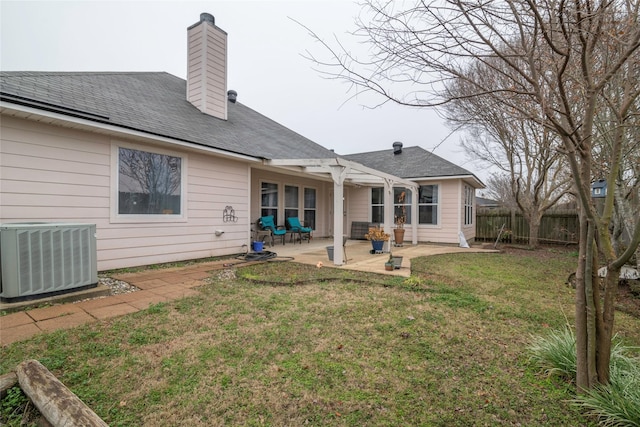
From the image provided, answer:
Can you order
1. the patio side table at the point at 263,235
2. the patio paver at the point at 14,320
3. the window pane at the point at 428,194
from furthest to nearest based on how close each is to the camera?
the window pane at the point at 428,194 → the patio side table at the point at 263,235 → the patio paver at the point at 14,320

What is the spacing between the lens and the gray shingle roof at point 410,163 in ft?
36.3

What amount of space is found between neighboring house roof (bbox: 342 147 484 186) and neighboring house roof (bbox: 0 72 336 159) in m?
3.95

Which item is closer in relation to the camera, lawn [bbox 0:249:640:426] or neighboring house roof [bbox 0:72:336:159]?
lawn [bbox 0:249:640:426]

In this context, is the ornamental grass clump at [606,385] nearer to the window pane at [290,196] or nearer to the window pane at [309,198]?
the window pane at [290,196]

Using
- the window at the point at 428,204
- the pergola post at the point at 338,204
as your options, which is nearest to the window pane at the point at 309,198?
the window at the point at 428,204

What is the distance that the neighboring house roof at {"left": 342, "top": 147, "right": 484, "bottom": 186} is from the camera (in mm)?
Result: 10969

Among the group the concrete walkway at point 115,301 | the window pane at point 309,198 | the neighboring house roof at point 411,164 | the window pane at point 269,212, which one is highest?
the neighboring house roof at point 411,164

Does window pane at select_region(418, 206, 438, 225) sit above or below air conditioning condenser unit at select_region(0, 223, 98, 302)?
above

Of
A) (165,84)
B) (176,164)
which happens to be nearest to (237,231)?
(176,164)

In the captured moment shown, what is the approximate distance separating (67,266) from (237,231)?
3.96m

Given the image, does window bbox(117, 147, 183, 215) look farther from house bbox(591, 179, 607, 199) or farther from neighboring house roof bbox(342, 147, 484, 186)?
neighboring house roof bbox(342, 147, 484, 186)

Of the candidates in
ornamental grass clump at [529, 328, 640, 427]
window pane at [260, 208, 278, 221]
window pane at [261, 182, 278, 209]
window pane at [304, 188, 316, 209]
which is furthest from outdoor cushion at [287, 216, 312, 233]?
ornamental grass clump at [529, 328, 640, 427]

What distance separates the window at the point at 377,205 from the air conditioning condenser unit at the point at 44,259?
32.6 feet

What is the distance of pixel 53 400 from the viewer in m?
1.64
